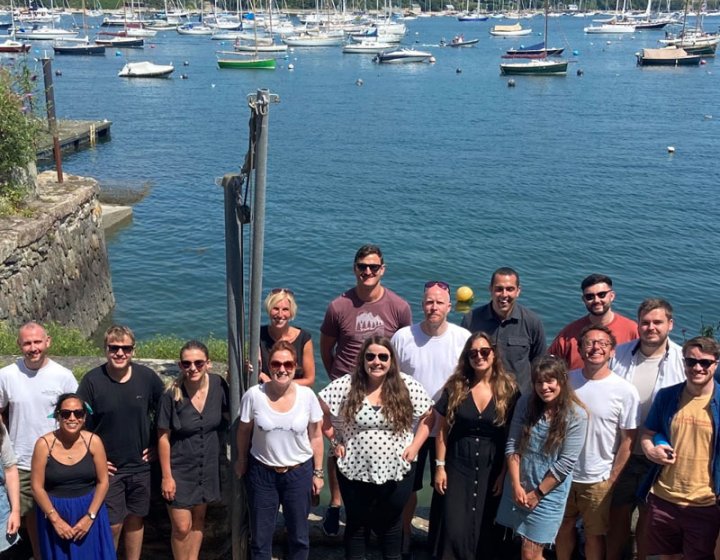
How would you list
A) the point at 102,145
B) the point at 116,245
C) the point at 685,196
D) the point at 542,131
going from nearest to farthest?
the point at 116,245 → the point at 685,196 → the point at 102,145 → the point at 542,131

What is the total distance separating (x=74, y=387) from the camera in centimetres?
565

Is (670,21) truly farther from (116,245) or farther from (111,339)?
(111,339)

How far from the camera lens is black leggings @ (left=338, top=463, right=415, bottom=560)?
18.1 feet

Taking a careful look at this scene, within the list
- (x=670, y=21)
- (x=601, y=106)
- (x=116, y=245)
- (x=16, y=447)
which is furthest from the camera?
(x=670, y=21)

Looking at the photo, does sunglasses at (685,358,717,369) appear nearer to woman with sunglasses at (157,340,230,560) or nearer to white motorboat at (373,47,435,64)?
woman with sunglasses at (157,340,230,560)

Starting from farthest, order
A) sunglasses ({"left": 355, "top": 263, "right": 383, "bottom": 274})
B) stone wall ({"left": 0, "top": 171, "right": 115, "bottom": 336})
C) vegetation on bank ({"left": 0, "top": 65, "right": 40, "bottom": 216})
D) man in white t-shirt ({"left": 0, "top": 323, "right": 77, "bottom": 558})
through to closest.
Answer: stone wall ({"left": 0, "top": 171, "right": 115, "bottom": 336}) → vegetation on bank ({"left": 0, "top": 65, "right": 40, "bottom": 216}) → sunglasses ({"left": 355, "top": 263, "right": 383, "bottom": 274}) → man in white t-shirt ({"left": 0, "top": 323, "right": 77, "bottom": 558})

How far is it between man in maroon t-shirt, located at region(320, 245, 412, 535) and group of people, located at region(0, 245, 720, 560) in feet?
1.58

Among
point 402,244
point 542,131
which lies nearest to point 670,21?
point 542,131

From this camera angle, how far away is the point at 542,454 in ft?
17.1

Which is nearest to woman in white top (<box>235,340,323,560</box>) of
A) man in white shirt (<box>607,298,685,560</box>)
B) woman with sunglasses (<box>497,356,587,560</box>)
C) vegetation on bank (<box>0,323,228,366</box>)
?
woman with sunglasses (<box>497,356,587,560</box>)

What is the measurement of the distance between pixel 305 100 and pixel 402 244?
38.5 m

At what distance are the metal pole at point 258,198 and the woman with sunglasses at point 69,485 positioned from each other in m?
1.23

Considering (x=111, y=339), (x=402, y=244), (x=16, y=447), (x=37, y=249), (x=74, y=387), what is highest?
(x=111, y=339)

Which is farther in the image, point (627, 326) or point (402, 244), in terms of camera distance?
point (402, 244)
